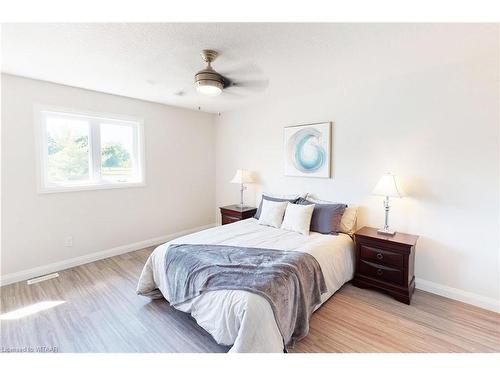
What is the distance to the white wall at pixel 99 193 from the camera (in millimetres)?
2779

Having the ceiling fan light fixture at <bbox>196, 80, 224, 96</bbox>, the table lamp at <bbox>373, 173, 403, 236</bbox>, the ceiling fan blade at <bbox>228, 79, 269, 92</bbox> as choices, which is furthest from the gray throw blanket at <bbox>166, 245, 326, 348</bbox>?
the ceiling fan blade at <bbox>228, 79, 269, 92</bbox>

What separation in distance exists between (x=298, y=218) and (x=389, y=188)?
1036 millimetres

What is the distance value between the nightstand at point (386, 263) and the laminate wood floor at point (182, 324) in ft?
0.36

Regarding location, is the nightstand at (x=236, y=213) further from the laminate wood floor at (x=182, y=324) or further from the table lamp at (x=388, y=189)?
the table lamp at (x=388, y=189)

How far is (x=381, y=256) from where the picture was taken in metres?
2.55

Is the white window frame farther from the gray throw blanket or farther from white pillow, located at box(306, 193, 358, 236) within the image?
white pillow, located at box(306, 193, 358, 236)

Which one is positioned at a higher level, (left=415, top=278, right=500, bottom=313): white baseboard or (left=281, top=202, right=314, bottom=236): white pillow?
(left=281, top=202, right=314, bottom=236): white pillow

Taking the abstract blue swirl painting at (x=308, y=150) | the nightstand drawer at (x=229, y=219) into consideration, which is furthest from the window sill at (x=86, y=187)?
the abstract blue swirl painting at (x=308, y=150)

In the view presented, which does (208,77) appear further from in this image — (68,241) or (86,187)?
(68,241)

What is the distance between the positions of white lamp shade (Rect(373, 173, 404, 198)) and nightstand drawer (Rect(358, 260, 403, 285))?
0.76 metres

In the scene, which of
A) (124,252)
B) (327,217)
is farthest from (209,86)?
(124,252)

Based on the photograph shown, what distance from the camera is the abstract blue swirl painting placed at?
3299 mm
